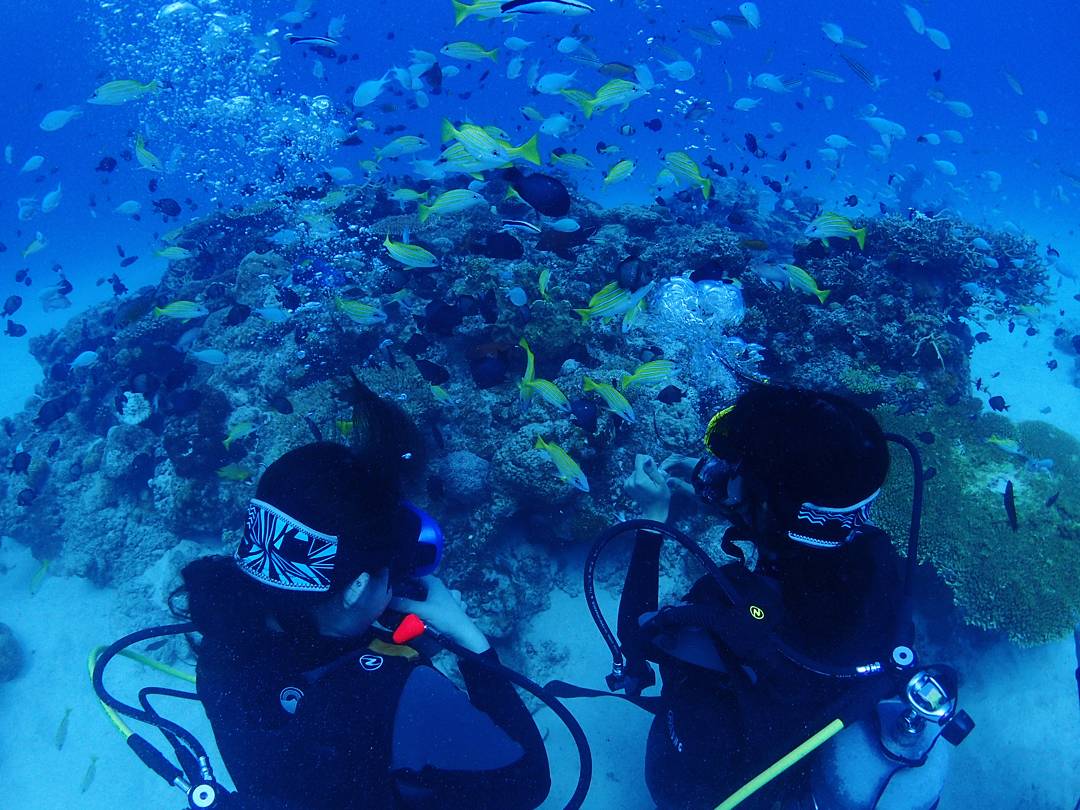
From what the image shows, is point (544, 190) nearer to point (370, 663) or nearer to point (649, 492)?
point (649, 492)

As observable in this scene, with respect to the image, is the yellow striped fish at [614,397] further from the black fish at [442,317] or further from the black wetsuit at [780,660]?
the black wetsuit at [780,660]

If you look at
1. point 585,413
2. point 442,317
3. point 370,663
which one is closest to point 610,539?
point 370,663

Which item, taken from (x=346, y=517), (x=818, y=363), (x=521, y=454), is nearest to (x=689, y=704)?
(x=346, y=517)

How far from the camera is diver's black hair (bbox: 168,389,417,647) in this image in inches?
70.5

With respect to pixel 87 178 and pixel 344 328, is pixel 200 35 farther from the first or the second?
pixel 87 178

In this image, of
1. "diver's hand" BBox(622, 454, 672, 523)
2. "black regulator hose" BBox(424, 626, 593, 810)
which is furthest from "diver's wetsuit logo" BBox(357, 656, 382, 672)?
"diver's hand" BBox(622, 454, 672, 523)

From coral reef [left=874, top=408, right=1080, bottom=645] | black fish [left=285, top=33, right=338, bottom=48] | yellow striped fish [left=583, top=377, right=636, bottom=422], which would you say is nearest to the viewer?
yellow striped fish [left=583, top=377, right=636, bottom=422]

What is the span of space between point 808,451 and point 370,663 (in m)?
1.63

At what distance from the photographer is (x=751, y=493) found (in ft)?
6.72

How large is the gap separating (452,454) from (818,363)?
16.2 ft

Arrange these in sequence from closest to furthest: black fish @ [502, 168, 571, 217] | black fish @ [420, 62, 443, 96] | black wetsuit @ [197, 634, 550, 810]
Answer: black wetsuit @ [197, 634, 550, 810]
black fish @ [502, 168, 571, 217]
black fish @ [420, 62, 443, 96]

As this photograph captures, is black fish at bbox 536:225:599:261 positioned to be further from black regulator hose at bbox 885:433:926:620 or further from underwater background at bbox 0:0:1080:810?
black regulator hose at bbox 885:433:926:620

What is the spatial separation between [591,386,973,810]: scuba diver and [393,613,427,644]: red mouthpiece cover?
0.97 m

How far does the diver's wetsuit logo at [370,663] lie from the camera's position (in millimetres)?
1855
